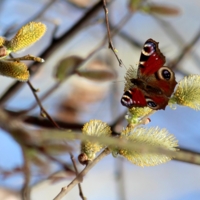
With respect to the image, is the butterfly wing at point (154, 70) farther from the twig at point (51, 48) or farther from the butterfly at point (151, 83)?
the twig at point (51, 48)

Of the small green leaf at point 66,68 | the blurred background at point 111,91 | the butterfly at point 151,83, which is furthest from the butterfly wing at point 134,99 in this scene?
the blurred background at point 111,91

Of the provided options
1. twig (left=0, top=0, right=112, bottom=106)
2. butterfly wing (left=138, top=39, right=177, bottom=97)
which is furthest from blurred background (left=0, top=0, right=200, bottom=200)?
butterfly wing (left=138, top=39, right=177, bottom=97)

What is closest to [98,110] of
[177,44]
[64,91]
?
[64,91]

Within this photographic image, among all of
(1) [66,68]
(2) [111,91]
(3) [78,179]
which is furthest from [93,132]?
(2) [111,91]

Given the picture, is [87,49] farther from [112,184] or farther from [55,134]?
[55,134]

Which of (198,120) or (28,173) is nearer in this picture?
(28,173)

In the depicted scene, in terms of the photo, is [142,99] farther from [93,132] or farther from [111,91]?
[111,91]

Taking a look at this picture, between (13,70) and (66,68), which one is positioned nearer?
(13,70)
